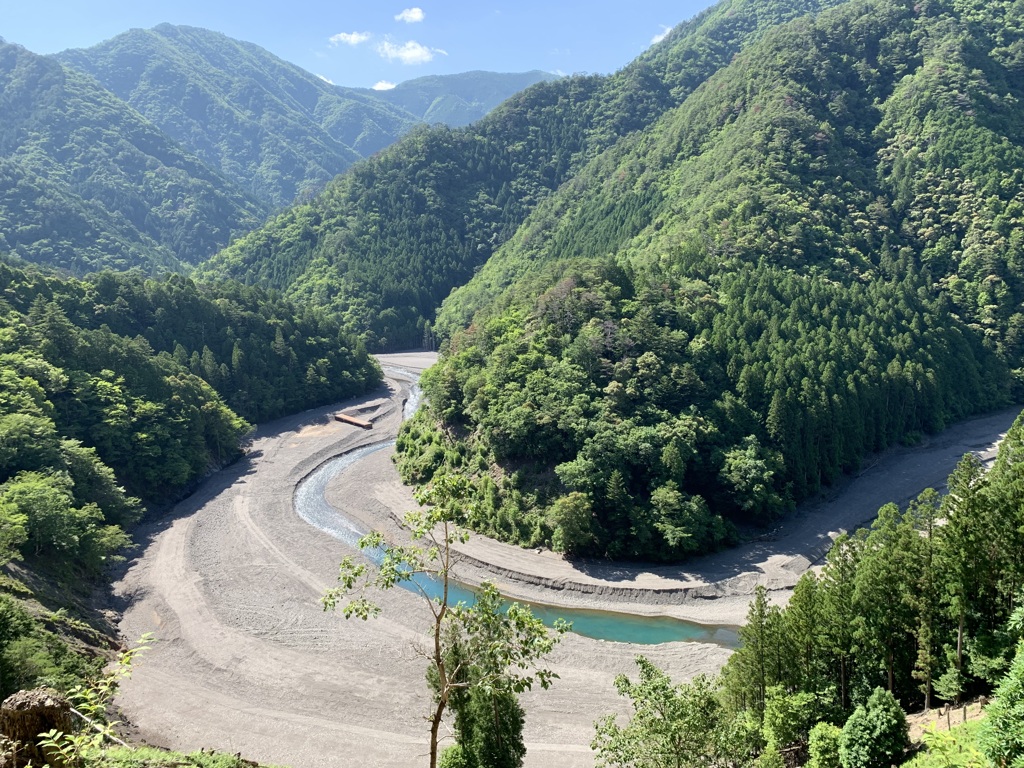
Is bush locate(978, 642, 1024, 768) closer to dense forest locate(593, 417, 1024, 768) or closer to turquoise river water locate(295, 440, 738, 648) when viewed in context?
dense forest locate(593, 417, 1024, 768)

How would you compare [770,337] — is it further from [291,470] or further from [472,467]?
[291,470]

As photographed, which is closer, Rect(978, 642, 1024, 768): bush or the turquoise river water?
Rect(978, 642, 1024, 768): bush

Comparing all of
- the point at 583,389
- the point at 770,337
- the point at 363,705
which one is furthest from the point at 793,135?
the point at 363,705

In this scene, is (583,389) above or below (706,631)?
Answer: above

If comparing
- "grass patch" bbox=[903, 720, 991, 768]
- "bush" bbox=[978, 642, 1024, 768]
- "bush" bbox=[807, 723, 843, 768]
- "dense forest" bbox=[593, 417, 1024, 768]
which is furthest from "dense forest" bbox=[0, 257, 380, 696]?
"bush" bbox=[978, 642, 1024, 768]

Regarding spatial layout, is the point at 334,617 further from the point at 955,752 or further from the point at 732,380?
the point at 732,380

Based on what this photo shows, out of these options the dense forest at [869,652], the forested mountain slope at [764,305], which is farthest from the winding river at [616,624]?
the dense forest at [869,652]

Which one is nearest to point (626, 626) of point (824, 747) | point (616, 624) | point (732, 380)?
point (616, 624)
